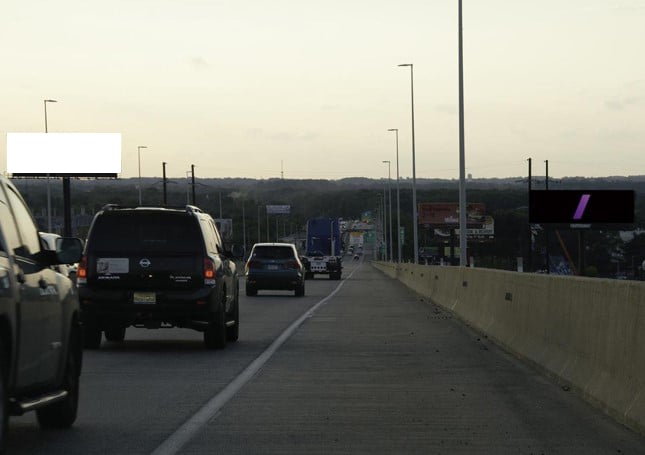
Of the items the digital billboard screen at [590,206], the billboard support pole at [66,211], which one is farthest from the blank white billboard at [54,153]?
the digital billboard screen at [590,206]

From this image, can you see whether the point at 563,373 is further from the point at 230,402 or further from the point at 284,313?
the point at 284,313

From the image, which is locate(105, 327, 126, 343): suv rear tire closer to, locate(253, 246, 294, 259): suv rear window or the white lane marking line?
the white lane marking line

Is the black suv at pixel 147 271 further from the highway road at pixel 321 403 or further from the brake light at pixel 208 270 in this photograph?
the highway road at pixel 321 403

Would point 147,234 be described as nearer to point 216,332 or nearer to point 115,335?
point 216,332

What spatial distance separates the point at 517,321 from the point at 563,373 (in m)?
4.56

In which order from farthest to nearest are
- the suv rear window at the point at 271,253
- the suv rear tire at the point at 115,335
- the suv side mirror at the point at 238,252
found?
1. the suv rear window at the point at 271,253
2. the suv side mirror at the point at 238,252
3. the suv rear tire at the point at 115,335

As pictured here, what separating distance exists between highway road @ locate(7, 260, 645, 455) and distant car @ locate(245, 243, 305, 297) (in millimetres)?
21544

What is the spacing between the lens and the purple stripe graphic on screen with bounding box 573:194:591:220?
30.6 meters

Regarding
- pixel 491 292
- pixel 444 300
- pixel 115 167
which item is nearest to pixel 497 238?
pixel 115 167

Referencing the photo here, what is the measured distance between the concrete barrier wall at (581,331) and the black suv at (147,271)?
4540 mm

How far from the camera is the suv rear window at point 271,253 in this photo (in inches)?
1722

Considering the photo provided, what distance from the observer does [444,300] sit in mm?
34781

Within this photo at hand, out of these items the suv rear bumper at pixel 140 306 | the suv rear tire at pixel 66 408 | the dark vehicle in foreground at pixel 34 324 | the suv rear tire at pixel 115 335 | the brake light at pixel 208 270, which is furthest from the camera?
the suv rear tire at pixel 115 335

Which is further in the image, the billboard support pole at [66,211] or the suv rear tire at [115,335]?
the billboard support pole at [66,211]
